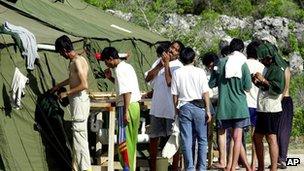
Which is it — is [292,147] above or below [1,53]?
below

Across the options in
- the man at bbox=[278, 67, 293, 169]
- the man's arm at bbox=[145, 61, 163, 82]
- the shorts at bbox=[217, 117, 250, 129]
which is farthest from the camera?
the man at bbox=[278, 67, 293, 169]

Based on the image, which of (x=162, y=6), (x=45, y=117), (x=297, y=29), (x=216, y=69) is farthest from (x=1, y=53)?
(x=297, y=29)

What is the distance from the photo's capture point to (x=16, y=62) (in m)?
8.85

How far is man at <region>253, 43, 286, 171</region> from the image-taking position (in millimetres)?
9055

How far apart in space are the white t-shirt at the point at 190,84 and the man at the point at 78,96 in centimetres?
104

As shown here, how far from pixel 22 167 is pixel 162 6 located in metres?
19.4

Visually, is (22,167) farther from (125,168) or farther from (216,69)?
(216,69)

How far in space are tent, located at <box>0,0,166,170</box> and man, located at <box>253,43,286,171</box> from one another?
96.8 inches

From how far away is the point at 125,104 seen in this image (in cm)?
880

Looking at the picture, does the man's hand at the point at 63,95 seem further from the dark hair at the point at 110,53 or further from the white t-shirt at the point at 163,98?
the white t-shirt at the point at 163,98

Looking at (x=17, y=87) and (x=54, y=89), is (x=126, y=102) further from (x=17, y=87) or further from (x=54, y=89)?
(x=17, y=87)

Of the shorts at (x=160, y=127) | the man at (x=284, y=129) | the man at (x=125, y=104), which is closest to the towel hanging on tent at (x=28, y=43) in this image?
the man at (x=125, y=104)

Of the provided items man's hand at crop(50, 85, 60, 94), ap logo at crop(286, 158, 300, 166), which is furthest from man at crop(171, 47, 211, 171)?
ap logo at crop(286, 158, 300, 166)

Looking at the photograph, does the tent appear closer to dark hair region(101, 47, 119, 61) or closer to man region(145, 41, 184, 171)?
dark hair region(101, 47, 119, 61)
